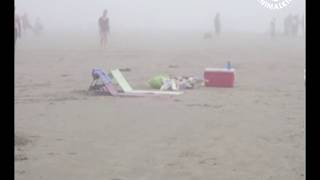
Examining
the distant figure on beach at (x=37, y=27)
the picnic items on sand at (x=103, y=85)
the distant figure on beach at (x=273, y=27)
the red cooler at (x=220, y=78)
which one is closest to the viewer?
the picnic items on sand at (x=103, y=85)

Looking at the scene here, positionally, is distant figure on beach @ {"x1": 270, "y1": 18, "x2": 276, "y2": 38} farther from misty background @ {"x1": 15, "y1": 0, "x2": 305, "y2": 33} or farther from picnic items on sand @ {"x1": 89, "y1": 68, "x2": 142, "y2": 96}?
picnic items on sand @ {"x1": 89, "y1": 68, "x2": 142, "y2": 96}

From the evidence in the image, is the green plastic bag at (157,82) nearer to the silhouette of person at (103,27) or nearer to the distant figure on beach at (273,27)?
the silhouette of person at (103,27)

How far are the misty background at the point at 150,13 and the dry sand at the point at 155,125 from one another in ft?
2.71

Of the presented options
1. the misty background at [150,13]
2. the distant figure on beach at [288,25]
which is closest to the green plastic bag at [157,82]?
the misty background at [150,13]

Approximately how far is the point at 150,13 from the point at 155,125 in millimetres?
5917

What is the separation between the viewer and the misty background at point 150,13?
8.84 m

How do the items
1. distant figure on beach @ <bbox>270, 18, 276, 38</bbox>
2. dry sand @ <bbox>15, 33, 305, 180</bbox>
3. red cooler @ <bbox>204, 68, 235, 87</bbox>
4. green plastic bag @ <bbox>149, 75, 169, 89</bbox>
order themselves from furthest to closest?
1. distant figure on beach @ <bbox>270, 18, 276, 38</bbox>
2. red cooler @ <bbox>204, 68, 235, 87</bbox>
3. green plastic bag @ <bbox>149, 75, 169, 89</bbox>
4. dry sand @ <bbox>15, 33, 305, 180</bbox>

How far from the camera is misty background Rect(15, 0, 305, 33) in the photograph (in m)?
8.84

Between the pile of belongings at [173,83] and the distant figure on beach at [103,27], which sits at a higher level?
the distant figure on beach at [103,27]

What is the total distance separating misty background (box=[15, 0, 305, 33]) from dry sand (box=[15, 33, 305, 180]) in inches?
32.5

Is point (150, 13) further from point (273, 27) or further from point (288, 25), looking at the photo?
point (273, 27)

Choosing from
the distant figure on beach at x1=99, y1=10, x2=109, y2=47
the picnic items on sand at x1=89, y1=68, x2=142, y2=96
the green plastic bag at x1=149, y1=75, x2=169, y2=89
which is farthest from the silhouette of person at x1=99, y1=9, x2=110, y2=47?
the picnic items on sand at x1=89, y1=68, x2=142, y2=96
